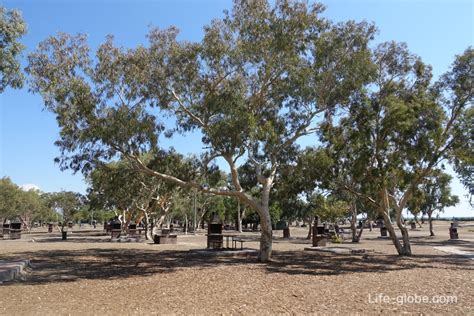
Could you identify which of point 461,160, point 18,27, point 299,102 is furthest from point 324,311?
point 461,160

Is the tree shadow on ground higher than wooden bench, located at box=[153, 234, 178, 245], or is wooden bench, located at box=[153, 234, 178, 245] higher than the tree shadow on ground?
wooden bench, located at box=[153, 234, 178, 245]

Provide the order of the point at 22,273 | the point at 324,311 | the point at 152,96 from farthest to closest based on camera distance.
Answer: the point at 152,96, the point at 22,273, the point at 324,311

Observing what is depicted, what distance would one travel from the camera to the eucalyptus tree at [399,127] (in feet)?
63.0

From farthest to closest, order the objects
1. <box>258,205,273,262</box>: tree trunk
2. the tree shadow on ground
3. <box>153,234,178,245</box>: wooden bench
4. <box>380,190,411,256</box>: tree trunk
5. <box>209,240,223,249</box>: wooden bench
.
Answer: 1. <box>153,234,178,245</box>: wooden bench
2. <box>209,240,223,249</box>: wooden bench
3. <box>380,190,411,256</box>: tree trunk
4. <box>258,205,273,262</box>: tree trunk
5. the tree shadow on ground

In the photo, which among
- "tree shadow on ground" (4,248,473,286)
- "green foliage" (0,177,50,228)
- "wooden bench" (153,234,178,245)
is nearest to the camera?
"tree shadow on ground" (4,248,473,286)

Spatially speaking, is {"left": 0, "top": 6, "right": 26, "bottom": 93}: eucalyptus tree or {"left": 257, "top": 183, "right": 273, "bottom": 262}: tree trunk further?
{"left": 257, "top": 183, "right": 273, "bottom": 262}: tree trunk

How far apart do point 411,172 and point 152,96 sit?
42.1 feet

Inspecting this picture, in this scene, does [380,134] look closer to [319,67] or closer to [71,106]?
[319,67]

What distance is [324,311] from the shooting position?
903 cm

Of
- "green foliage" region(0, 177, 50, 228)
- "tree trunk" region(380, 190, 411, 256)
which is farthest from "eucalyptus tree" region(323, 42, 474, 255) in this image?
"green foliage" region(0, 177, 50, 228)

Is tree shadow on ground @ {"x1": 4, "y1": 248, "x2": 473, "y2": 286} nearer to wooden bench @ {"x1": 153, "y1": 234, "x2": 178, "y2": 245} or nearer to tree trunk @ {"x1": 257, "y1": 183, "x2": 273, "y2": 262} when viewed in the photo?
tree trunk @ {"x1": 257, "y1": 183, "x2": 273, "y2": 262}

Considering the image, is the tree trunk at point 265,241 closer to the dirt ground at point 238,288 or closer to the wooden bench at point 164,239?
the dirt ground at point 238,288

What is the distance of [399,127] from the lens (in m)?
18.4

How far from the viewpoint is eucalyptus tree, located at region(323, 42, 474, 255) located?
19203 millimetres
